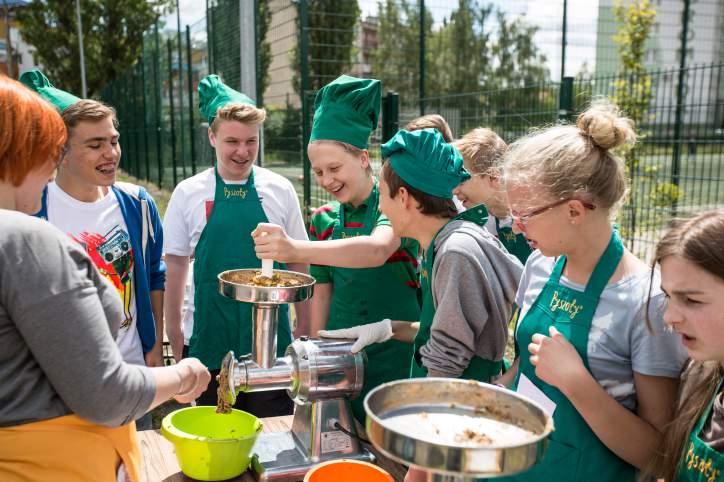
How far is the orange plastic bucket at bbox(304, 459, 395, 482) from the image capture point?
1688mm

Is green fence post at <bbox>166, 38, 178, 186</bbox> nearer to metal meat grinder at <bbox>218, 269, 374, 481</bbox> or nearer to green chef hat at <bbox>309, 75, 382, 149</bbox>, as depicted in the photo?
green chef hat at <bbox>309, 75, 382, 149</bbox>

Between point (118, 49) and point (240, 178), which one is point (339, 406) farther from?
point (118, 49)

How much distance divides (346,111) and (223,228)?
2.63 ft

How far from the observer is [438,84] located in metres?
26.3

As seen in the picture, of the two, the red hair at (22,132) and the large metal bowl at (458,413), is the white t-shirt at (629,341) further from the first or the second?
the red hair at (22,132)

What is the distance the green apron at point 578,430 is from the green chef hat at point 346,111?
116cm

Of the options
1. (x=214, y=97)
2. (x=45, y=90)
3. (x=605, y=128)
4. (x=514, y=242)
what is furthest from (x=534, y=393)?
(x=45, y=90)

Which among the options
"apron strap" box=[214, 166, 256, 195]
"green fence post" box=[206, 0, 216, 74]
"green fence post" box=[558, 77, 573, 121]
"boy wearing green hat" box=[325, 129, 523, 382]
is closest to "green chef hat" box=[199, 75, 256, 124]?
"apron strap" box=[214, 166, 256, 195]

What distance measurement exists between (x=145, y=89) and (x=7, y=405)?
17967 mm

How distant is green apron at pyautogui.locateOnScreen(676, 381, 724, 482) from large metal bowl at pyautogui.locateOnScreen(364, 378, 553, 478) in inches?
18.3

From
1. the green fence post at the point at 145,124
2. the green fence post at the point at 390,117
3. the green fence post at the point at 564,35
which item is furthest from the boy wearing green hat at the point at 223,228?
the green fence post at the point at 145,124

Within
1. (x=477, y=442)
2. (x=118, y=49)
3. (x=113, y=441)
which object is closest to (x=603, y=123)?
(x=477, y=442)

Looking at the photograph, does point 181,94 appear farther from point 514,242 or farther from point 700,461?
point 700,461

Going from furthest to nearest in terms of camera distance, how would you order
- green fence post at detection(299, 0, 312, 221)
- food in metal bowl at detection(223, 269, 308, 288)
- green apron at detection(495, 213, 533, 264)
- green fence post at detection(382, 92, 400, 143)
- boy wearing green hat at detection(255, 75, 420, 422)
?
green fence post at detection(299, 0, 312, 221) < green fence post at detection(382, 92, 400, 143) < green apron at detection(495, 213, 533, 264) < boy wearing green hat at detection(255, 75, 420, 422) < food in metal bowl at detection(223, 269, 308, 288)
